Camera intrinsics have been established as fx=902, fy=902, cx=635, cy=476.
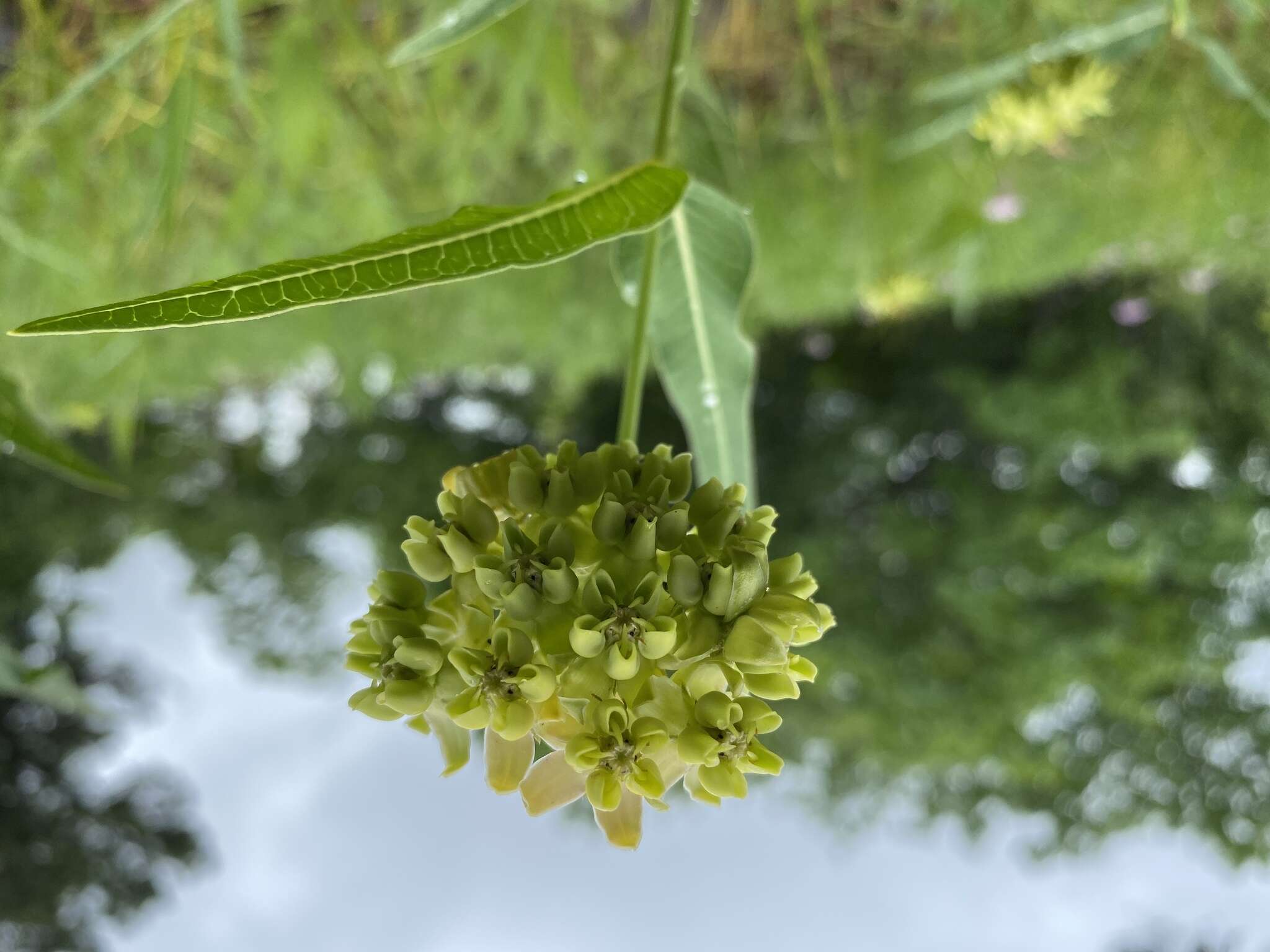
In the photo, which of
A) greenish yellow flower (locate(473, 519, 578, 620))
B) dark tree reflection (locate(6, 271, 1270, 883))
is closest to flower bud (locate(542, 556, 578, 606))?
greenish yellow flower (locate(473, 519, 578, 620))

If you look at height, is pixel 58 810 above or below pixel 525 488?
above

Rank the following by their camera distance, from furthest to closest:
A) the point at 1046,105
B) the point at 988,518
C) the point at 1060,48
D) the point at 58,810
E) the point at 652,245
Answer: the point at 58,810 < the point at 988,518 < the point at 1046,105 < the point at 1060,48 < the point at 652,245

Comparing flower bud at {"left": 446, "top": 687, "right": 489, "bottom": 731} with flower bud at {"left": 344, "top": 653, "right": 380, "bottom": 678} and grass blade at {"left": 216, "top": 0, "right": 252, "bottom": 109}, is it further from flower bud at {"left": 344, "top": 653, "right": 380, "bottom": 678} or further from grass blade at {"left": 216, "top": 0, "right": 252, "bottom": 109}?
grass blade at {"left": 216, "top": 0, "right": 252, "bottom": 109}

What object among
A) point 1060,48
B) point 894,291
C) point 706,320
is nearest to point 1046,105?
point 1060,48

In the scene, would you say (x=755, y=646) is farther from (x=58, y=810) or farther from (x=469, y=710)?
(x=58, y=810)

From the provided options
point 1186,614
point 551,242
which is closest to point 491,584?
point 551,242
